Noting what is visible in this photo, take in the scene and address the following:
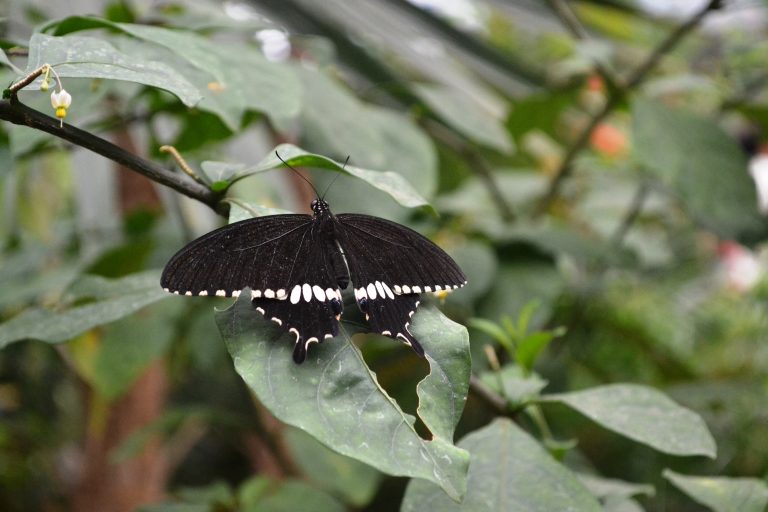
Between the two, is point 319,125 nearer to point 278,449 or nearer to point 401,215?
point 401,215

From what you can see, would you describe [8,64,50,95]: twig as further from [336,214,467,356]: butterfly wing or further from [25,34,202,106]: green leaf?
[336,214,467,356]: butterfly wing

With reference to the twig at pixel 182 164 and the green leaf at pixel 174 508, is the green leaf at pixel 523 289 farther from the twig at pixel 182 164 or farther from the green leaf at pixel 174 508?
the twig at pixel 182 164

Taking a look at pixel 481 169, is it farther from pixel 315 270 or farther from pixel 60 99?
pixel 60 99

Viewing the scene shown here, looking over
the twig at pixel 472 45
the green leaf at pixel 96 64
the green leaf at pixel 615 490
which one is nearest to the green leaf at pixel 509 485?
the green leaf at pixel 615 490

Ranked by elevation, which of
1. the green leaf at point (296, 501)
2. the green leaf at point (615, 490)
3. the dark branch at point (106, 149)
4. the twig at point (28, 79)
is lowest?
the green leaf at point (296, 501)

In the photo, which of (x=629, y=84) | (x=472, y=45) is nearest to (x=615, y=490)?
(x=629, y=84)

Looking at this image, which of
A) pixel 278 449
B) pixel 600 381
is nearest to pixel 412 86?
pixel 278 449
